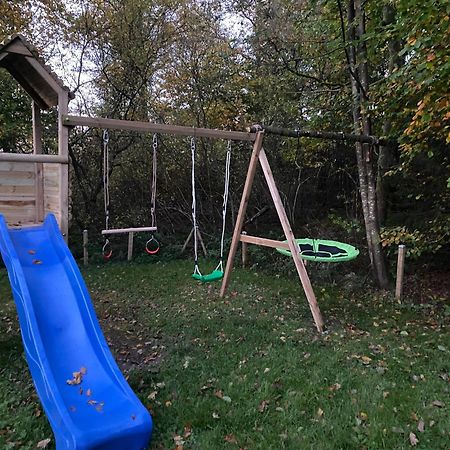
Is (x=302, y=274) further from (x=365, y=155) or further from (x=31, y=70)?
(x=31, y=70)

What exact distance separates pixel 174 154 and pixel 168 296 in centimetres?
447

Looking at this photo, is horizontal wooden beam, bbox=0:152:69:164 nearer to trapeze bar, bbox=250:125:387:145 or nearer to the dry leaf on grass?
trapeze bar, bbox=250:125:387:145

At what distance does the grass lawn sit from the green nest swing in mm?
724

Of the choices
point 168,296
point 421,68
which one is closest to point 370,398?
point 421,68

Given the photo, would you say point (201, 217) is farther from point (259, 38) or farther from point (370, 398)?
point (370, 398)

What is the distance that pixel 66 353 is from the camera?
3.54 meters

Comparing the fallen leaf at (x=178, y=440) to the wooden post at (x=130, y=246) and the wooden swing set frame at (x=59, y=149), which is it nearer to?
the wooden swing set frame at (x=59, y=149)

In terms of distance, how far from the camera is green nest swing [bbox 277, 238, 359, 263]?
17.9ft

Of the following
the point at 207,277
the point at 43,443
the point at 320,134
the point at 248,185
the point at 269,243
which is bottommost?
the point at 43,443

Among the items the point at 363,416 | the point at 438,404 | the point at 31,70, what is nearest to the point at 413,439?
the point at 363,416

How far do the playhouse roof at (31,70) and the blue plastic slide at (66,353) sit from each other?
162 centimetres

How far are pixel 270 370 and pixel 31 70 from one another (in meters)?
4.47

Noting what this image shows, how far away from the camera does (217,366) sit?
4.19 meters

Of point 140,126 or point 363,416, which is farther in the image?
point 140,126
